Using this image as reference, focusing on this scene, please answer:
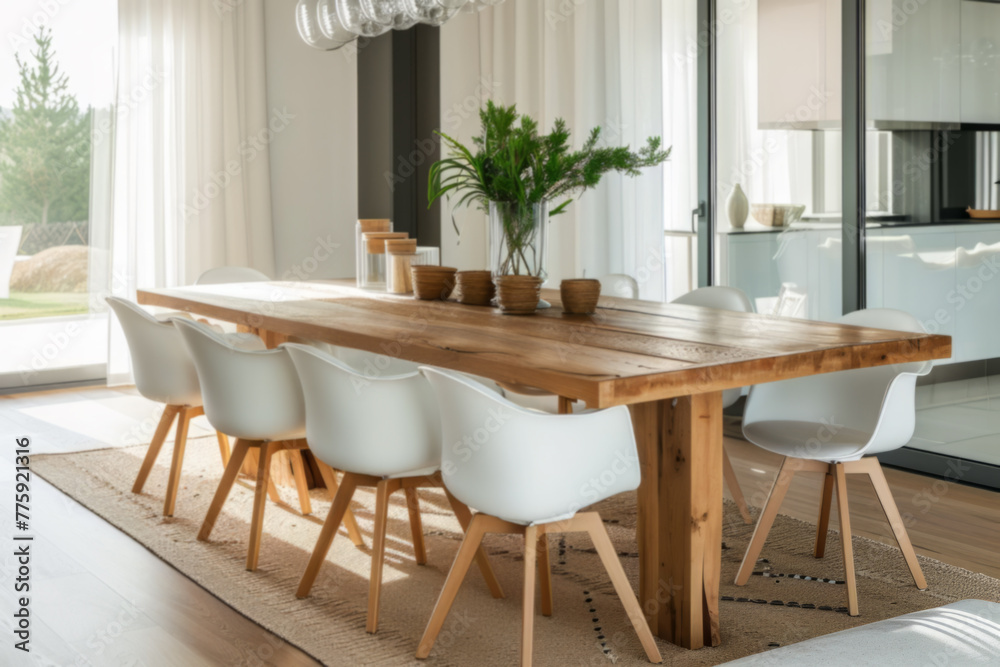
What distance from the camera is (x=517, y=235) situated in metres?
3.20

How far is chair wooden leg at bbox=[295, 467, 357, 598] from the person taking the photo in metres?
2.74

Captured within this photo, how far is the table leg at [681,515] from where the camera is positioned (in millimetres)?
2414

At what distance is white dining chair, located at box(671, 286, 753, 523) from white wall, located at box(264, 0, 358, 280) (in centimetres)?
344

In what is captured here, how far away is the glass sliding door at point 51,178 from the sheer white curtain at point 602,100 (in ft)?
8.14

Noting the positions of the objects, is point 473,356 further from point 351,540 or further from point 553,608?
point 351,540

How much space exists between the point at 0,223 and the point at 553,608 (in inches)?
A: 178

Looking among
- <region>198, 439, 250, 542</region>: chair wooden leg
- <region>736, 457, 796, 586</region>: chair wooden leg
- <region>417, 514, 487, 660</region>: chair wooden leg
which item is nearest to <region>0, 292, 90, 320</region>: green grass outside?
<region>198, 439, 250, 542</region>: chair wooden leg

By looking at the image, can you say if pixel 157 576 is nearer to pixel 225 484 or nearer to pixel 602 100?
pixel 225 484

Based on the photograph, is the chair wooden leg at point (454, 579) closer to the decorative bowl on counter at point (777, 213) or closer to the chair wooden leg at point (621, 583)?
the chair wooden leg at point (621, 583)

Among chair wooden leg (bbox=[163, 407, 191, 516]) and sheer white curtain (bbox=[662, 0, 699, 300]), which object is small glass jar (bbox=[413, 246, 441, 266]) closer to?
chair wooden leg (bbox=[163, 407, 191, 516])

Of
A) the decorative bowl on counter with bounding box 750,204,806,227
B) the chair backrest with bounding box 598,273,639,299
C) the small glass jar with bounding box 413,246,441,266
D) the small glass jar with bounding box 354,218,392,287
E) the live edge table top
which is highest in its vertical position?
the decorative bowl on counter with bounding box 750,204,806,227

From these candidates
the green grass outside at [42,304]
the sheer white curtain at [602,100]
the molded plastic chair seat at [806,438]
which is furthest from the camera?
the green grass outside at [42,304]

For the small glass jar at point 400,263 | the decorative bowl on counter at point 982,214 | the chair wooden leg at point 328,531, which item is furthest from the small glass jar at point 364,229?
the decorative bowl on counter at point 982,214

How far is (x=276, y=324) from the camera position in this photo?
10.6 ft
